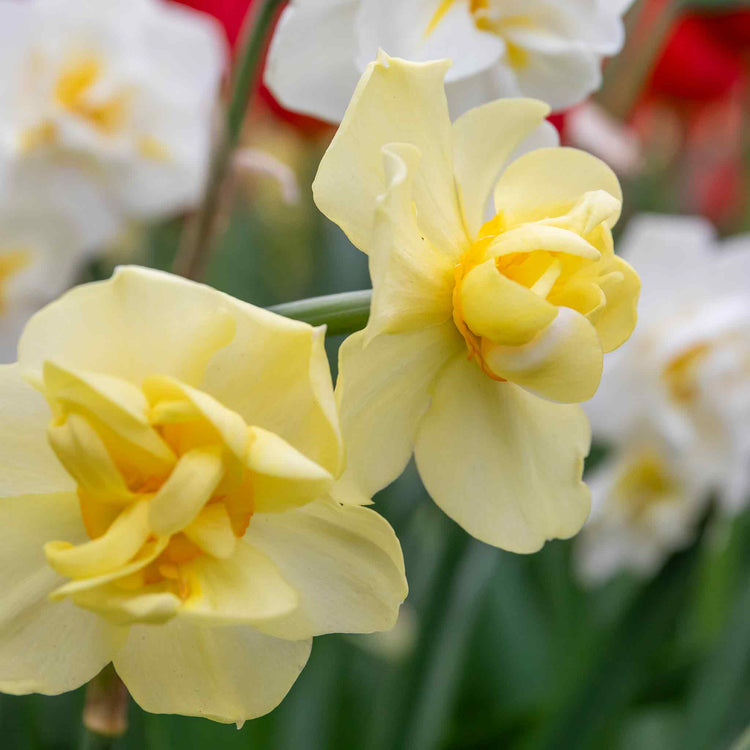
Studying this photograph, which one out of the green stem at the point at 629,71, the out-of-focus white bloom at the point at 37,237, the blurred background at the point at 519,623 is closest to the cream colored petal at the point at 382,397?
the blurred background at the point at 519,623

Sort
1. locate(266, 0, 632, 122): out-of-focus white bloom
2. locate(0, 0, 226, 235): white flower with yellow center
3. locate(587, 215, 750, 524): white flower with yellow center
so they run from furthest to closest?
1. locate(587, 215, 750, 524): white flower with yellow center
2. locate(0, 0, 226, 235): white flower with yellow center
3. locate(266, 0, 632, 122): out-of-focus white bloom

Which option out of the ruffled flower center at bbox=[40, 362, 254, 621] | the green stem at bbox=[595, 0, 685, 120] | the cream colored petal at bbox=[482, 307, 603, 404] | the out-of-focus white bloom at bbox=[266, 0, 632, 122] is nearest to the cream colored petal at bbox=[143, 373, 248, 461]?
the ruffled flower center at bbox=[40, 362, 254, 621]

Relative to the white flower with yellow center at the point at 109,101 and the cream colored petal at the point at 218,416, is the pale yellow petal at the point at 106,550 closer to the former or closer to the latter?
the cream colored petal at the point at 218,416

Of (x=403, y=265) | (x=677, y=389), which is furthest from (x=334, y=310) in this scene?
(x=677, y=389)

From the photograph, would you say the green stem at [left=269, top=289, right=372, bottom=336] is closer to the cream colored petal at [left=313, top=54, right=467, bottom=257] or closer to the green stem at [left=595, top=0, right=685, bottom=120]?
the cream colored petal at [left=313, top=54, right=467, bottom=257]

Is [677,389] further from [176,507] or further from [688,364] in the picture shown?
[176,507]

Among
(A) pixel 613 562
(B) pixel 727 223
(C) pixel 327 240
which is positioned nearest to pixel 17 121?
(C) pixel 327 240
